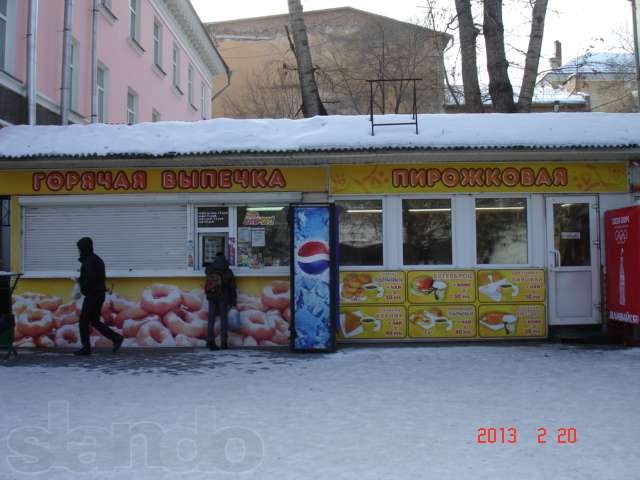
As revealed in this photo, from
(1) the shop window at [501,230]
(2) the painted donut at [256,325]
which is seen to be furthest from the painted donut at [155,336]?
(1) the shop window at [501,230]

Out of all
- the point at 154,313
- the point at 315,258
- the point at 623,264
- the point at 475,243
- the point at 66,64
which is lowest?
the point at 154,313

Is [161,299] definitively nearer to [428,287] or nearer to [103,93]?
[428,287]

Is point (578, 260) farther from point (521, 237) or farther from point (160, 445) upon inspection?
point (160, 445)

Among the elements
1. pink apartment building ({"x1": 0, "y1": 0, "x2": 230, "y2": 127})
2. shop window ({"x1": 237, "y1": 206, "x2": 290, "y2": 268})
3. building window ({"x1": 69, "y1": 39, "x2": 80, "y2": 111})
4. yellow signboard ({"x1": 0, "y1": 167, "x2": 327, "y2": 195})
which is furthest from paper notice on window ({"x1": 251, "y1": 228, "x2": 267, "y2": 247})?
building window ({"x1": 69, "y1": 39, "x2": 80, "y2": 111})

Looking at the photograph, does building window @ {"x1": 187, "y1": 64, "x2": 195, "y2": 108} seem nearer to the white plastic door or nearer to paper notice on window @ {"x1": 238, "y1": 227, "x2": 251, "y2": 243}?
paper notice on window @ {"x1": 238, "y1": 227, "x2": 251, "y2": 243}

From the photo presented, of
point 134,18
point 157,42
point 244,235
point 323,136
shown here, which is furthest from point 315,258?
point 157,42

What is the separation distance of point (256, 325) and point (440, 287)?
2.79 metres

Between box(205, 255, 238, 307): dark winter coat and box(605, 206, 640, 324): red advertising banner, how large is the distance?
5.45 metres

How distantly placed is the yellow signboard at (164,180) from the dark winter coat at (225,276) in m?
1.13

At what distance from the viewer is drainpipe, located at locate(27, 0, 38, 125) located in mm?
11141

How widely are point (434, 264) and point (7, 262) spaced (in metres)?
6.60

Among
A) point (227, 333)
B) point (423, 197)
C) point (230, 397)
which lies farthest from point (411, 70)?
point (230, 397)

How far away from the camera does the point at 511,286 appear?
9266 mm

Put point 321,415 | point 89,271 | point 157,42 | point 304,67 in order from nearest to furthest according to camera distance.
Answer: point 321,415 → point 89,271 → point 304,67 → point 157,42
